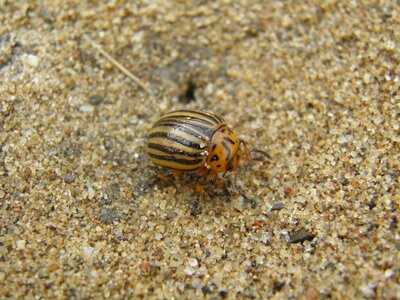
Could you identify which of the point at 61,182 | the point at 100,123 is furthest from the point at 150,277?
the point at 100,123

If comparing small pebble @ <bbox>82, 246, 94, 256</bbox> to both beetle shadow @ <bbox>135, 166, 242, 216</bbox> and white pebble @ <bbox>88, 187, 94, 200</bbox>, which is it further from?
beetle shadow @ <bbox>135, 166, 242, 216</bbox>

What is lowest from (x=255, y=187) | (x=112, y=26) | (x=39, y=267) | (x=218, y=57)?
(x=255, y=187)

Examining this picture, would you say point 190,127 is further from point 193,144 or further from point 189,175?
point 189,175

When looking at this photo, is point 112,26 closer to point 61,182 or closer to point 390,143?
point 61,182

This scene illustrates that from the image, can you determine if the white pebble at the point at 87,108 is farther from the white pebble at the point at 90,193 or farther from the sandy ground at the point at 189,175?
the white pebble at the point at 90,193

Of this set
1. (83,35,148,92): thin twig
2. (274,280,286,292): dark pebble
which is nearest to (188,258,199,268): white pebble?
(274,280,286,292): dark pebble

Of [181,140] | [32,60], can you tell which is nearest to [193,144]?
[181,140]
